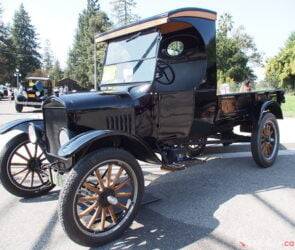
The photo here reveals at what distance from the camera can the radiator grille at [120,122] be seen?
439 cm

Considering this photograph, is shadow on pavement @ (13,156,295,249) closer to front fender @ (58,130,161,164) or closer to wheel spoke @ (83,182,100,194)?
wheel spoke @ (83,182,100,194)

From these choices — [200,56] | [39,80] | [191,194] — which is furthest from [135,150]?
[39,80]

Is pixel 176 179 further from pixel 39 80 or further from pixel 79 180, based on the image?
pixel 39 80

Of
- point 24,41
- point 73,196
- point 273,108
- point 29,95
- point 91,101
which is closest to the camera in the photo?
point 73,196

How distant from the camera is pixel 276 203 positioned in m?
4.60

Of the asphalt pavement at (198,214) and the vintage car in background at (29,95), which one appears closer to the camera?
the asphalt pavement at (198,214)

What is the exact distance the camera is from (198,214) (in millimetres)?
4344

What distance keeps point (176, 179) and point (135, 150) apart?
162cm

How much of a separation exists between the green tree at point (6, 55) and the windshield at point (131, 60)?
71859 millimetres

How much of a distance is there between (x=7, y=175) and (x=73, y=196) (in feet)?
5.78

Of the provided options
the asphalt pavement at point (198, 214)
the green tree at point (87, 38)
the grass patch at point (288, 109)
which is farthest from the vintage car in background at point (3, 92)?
the asphalt pavement at point (198, 214)

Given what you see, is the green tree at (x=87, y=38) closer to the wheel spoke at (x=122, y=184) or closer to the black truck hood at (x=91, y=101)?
the black truck hood at (x=91, y=101)

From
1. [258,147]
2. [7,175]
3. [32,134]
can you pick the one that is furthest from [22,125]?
[258,147]

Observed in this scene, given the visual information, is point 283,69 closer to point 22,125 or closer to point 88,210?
point 22,125
